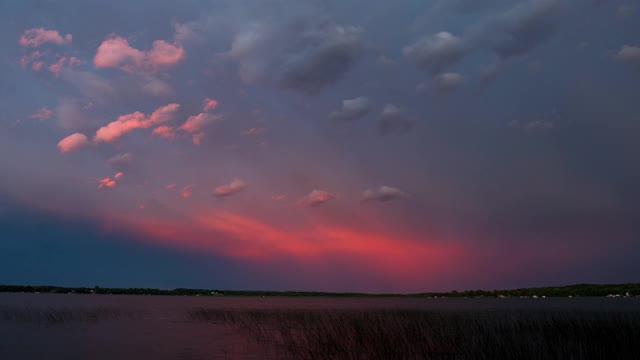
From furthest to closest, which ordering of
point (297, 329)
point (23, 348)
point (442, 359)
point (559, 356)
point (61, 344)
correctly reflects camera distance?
point (297, 329)
point (61, 344)
point (23, 348)
point (442, 359)
point (559, 356)

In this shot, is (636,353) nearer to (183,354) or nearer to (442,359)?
(442,359)

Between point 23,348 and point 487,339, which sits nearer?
point 487,339

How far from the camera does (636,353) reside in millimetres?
12508

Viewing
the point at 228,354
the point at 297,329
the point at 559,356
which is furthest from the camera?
the point at 297,329

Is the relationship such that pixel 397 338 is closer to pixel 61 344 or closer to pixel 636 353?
pixel 636 353

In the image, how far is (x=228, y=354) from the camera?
1631cm

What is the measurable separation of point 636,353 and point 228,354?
37.5 ft

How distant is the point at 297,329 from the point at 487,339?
11.7 m

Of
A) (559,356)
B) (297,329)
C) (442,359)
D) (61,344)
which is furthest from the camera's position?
(297,329)

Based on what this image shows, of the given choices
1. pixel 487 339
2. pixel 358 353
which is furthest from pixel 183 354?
pixel 487 339

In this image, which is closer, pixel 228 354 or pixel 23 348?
pixel 228 354

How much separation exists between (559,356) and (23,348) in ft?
55.7

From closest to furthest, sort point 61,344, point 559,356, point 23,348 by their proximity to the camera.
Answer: point 559,356, point 23,348, point 61,344

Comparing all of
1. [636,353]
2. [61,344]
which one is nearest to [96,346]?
[61,344]
